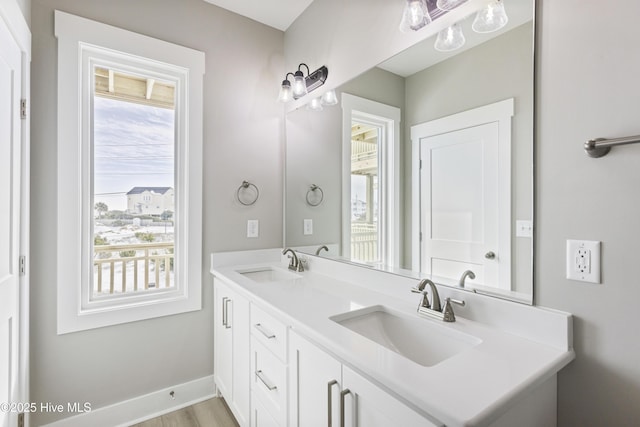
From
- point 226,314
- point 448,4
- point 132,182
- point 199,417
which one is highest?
point 448,4

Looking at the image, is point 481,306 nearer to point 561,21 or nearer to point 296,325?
point 296,325

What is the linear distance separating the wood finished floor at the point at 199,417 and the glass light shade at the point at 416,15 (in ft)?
7.43

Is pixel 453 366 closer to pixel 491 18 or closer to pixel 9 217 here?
pixel 491 18

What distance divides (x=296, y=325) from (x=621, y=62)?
123 cm

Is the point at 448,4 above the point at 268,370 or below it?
above

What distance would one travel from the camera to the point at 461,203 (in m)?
1.21

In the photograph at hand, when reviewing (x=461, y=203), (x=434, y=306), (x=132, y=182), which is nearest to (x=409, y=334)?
(x=434, y=306)

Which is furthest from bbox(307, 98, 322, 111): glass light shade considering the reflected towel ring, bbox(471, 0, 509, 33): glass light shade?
bbox(471, 0, 509, 33): glass light shade

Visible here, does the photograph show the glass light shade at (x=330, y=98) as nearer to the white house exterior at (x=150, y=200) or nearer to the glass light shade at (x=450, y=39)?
the glass light shade at (x=450, y=39)

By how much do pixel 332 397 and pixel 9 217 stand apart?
59.2 inches

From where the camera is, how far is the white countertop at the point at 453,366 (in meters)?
0.65

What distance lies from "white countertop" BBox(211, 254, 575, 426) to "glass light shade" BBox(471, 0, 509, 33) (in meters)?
1.05

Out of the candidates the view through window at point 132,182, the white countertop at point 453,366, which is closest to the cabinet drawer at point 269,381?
the white countertop at point 453,366

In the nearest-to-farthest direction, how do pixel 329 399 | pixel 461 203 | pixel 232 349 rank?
1. pixel 329 399
2. pixel 461 203
3. pixel 232 349
